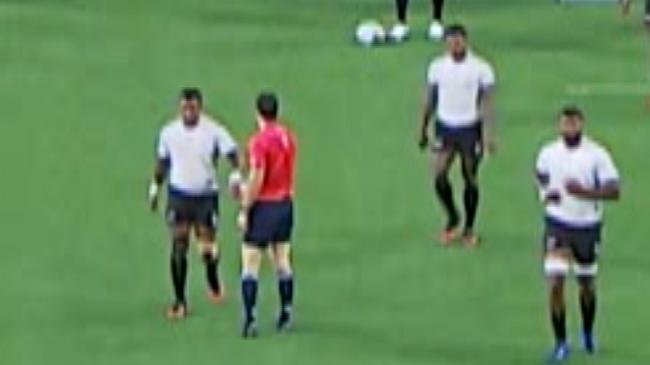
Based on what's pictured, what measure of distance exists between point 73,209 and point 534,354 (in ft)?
20.5

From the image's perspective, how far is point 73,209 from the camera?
83.4 ft

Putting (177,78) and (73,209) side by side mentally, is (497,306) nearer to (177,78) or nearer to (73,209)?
(73,209)

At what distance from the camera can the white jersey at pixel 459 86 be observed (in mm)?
23750

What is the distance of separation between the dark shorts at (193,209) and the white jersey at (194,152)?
61 millimetres

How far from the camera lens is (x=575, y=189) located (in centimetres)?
2000

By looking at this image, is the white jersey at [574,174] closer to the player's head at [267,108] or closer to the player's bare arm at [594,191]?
the player's bare arm at [594,191]

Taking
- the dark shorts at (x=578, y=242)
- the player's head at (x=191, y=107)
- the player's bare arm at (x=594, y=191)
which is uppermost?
the player's head at (x=191, y=107)

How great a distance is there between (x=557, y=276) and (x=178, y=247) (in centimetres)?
336

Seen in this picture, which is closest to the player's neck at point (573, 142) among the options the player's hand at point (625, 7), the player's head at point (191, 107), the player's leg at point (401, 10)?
the player's head at point (191, 107)

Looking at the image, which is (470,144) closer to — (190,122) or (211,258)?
(211,258)

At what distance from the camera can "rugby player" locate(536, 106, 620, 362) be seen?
2005 cm

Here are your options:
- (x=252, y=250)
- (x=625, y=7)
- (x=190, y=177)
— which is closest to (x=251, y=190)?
(x=252, y=250)

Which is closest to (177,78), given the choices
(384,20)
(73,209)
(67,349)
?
(384,20)

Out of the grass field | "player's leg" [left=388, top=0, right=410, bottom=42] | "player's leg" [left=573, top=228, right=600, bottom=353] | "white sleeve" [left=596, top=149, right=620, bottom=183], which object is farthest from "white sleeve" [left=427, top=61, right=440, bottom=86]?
"player's leg" [left=388, top=0, right=410, bottom=42]
